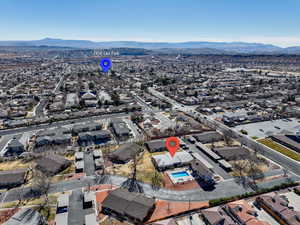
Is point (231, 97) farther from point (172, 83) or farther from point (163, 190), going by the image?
point (163, 190)

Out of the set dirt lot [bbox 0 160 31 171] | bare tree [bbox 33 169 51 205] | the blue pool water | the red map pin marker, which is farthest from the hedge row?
dirt lot [bbox 0 160 31 171]

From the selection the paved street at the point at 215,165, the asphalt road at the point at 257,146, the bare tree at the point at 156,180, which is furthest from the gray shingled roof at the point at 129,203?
the asphalt road at the point at 257,146

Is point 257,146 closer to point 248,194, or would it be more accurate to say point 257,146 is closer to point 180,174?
point 248,194

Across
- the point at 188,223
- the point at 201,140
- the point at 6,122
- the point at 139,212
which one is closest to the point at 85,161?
the point at 139,212

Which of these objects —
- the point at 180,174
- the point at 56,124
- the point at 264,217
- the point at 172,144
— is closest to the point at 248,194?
the point at 264,217

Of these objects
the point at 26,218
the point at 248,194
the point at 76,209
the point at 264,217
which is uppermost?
the point at 248,194

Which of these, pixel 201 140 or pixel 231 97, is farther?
pixel 231 97
